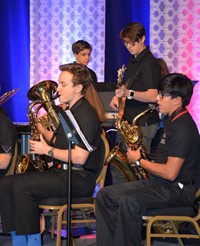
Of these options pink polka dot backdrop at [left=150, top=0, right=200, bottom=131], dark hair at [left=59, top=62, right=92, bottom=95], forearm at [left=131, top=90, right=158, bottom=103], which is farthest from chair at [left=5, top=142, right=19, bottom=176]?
pink polka dot backdrop at [left=150, top=0, right=200, bottom=131]

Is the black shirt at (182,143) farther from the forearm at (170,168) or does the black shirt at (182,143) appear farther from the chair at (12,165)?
the chair at (12,165)

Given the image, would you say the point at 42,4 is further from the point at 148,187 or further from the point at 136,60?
the point at 148,187

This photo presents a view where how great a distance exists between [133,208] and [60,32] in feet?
12.7

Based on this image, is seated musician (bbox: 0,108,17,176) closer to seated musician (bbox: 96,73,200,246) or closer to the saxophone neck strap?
seated musician (bbox: 96,73,200,246)

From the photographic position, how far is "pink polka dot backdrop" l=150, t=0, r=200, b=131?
585cm

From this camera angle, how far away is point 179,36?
594 cm

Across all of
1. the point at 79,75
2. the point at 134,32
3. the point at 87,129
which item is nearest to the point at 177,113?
the point at 87,129

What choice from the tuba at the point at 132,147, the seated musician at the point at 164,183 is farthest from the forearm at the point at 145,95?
the seated musician at the point at 164,183

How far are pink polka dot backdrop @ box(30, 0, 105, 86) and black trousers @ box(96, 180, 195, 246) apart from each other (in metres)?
3.18

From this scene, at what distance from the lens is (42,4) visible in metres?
6.86

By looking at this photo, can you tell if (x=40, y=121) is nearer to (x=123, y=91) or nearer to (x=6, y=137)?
(x=6, y=137)

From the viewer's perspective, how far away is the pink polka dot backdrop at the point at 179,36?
5848mm

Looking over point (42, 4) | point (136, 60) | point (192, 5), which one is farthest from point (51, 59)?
point (136, 60)

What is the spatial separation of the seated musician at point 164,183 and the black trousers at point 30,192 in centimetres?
16
